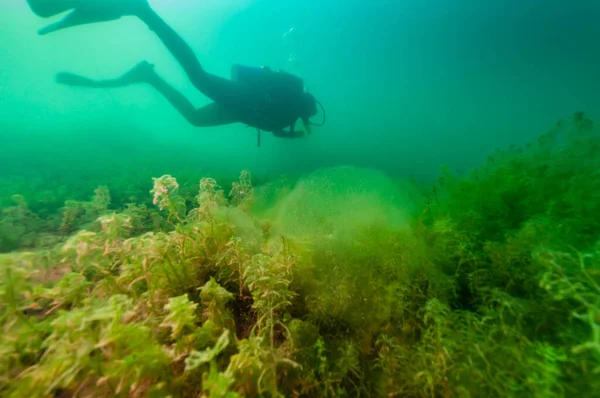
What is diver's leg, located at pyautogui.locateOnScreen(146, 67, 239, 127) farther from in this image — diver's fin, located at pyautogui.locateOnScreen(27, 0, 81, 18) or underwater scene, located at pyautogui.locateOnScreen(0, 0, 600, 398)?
diver's fin, located at pyautogui.locateOnScreen(27, 0, 81, 18)

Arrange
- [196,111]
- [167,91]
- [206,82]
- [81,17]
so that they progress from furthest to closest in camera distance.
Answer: [167,91] → [196,111] → [206,82] → [81,17]

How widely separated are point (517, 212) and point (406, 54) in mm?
51875

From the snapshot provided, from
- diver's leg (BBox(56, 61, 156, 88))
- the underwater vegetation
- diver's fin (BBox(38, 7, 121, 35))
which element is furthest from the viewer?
diver's leg (BBox(56, 61, 156, 88))

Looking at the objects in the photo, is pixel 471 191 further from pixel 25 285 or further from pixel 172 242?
pixel 25 285

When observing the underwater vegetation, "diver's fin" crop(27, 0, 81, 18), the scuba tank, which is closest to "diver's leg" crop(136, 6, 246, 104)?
the scuba tank

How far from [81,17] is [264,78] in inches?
259

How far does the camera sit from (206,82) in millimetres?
8797

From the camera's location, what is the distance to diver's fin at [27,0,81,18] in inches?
295

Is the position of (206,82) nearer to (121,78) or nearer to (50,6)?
(121,78)

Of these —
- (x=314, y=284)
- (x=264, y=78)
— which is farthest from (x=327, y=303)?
(x=264, y=78)

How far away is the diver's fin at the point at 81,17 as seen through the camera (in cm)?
820

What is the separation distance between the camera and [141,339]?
3.81 feet

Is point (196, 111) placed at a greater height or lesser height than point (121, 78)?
lesser

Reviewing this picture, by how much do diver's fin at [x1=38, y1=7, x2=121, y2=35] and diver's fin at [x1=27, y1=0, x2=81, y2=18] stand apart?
228mm
